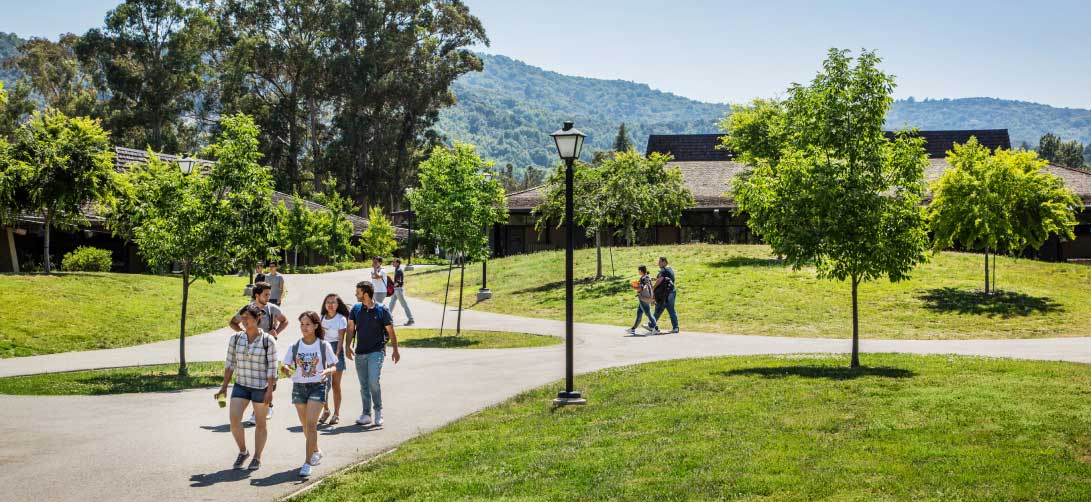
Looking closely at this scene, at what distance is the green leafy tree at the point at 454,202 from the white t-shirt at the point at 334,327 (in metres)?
12.0

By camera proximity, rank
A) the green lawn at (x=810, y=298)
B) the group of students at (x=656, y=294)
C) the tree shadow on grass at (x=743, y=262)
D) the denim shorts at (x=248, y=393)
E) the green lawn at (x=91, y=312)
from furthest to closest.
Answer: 1. the tree shadow on grass at (x=743, y=262)
2. the green lawn at (x=810, y=298)
3. the group of students at (x=656, y=294)
4. the green lawn at (x=91, y=312)
5. the denim shorts at (x=248, y=393)

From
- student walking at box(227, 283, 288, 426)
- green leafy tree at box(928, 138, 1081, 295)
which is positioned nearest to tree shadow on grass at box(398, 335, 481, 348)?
student walking at box(227, 283, 288, 426)

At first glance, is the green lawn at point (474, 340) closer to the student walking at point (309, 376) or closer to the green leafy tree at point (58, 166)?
the student walking at point (309, 376)

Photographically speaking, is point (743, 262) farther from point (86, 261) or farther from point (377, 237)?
point (377, 237)

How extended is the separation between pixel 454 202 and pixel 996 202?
18.8 metres

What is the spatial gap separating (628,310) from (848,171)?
15.7 meters

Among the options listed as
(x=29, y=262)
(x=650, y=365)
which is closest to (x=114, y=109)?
(x=29, y=262)

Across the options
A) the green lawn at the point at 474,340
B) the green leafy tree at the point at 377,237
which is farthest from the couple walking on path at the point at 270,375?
the green leafy tree at the point at 377,237

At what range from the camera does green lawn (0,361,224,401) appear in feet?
51.2

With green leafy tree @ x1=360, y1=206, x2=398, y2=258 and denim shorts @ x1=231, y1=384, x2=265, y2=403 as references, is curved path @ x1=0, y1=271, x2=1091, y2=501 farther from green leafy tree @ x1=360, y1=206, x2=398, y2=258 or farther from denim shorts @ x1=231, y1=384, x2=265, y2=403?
green leafy tree @ x1=360, y1=206, x2=398, y2=258

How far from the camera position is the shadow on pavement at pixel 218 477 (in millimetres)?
9211

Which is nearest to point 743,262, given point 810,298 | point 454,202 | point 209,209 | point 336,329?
point 810,298

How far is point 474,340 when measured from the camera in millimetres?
23719

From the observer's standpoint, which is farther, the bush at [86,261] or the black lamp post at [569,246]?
the bush at [86,261]
